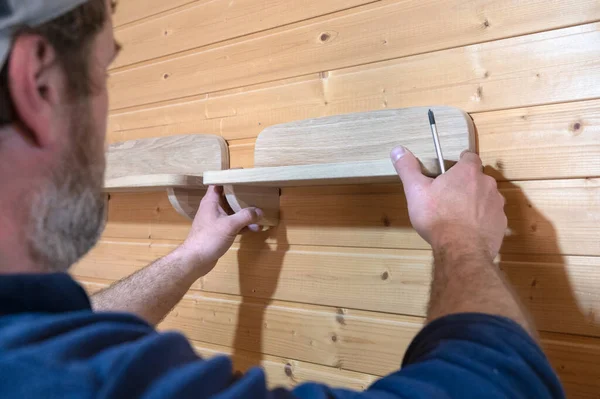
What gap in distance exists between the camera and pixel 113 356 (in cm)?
38

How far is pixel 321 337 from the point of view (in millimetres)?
910

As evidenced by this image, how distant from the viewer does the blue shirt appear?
360mm

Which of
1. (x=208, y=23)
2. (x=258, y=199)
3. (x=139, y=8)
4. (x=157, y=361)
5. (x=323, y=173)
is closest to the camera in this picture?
(x=157, y=361)

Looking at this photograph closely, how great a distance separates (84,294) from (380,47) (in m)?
0.64

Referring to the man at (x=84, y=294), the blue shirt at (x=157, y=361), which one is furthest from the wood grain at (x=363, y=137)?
the blue shirt at (x=157, y=361)

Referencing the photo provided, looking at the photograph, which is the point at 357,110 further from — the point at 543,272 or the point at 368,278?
the point at 543,272

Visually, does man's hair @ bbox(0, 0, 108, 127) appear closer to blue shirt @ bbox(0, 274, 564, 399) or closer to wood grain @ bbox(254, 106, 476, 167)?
blue shirt @ bbox(0, 274, 564, 399)

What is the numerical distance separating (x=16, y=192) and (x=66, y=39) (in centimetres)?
16

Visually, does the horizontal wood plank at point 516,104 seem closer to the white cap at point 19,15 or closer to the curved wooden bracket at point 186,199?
the curved wooden bracket at point 186,199

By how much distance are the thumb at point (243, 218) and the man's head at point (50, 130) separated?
392mm

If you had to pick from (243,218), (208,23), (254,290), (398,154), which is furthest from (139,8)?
(398,154)

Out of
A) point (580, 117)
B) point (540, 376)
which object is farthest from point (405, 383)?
point (580, 117)

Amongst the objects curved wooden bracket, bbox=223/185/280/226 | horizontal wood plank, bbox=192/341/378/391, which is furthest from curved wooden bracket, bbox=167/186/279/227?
horizontal wood plank, bbox=192/341/378/391

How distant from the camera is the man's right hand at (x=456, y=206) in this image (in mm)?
605
